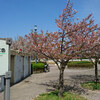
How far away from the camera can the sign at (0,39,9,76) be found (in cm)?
309

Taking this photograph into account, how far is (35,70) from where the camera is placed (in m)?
15.2

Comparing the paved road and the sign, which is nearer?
the sign

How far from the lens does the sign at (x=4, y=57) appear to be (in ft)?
10.1

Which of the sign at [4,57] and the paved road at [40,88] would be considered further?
the paved road at [40,88]

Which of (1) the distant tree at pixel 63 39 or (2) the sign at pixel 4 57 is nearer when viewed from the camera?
(2) the sign at pixel 4 57

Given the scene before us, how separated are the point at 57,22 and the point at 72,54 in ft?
5.23

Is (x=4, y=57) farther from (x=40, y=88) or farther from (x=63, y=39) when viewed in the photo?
(x=40, y=88)

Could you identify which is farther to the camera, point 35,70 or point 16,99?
point 35,70

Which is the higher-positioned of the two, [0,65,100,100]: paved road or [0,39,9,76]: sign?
[0,39,9,76]: sign

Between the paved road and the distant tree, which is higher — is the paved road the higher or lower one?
the lower one

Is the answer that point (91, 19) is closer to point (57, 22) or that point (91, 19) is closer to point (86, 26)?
point (86, 26)

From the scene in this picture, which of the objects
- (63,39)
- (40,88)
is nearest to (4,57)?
(63,39)

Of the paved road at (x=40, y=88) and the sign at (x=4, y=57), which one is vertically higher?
the sign at (x=4, y=57)

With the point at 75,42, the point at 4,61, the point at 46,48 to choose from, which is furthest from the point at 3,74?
the point at 75,42
